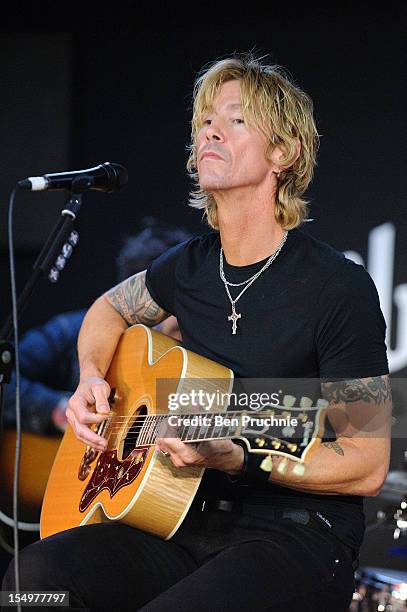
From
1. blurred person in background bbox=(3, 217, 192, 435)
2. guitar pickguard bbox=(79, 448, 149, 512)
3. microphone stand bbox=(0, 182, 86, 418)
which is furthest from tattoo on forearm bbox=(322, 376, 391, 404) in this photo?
blurred person in background bbox=(3, 217, 192, 435)

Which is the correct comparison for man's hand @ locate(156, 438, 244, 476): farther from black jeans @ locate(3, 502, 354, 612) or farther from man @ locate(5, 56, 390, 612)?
black jeans @ locate(3, 502, 354, 612)

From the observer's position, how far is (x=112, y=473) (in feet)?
7.86

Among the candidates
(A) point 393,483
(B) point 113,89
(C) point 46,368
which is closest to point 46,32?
(B) point 113,89

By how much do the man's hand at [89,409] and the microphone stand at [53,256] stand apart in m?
0.20

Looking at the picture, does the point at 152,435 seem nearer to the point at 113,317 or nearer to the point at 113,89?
the point at 113,317

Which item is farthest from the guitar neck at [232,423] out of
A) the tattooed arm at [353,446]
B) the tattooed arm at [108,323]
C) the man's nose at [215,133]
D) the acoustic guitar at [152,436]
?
the man's nose at [215,133]

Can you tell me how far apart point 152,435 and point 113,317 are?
26.3 inches

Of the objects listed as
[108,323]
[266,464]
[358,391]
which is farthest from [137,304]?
[266,464]

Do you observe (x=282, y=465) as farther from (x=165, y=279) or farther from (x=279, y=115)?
(x=279, y=115)

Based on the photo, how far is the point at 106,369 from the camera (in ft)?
9.02

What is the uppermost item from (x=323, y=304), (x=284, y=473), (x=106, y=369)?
(x=323, y=304)

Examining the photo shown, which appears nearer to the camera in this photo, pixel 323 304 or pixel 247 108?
pixel 323 304

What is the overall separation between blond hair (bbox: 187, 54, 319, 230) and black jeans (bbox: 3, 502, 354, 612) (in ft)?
2.75

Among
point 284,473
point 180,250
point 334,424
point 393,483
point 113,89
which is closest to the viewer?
point 284,473
